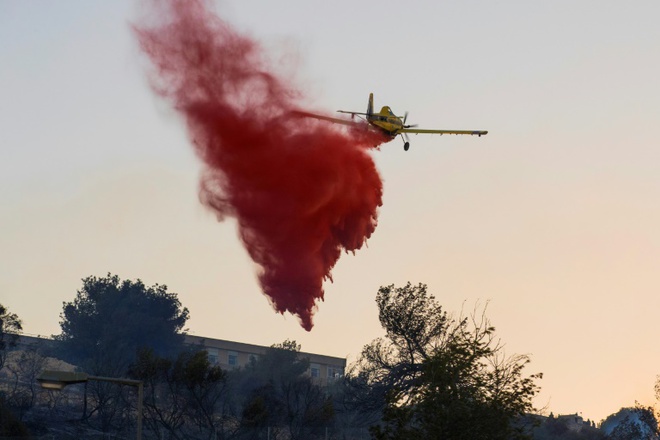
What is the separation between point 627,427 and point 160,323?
257 feet

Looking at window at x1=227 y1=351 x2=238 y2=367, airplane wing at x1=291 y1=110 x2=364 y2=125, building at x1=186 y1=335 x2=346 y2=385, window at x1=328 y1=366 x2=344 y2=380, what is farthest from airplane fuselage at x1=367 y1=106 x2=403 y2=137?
window at x1=328 y1=366 x2=344 y2=380

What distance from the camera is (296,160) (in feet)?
251

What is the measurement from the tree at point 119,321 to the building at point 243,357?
4956mm

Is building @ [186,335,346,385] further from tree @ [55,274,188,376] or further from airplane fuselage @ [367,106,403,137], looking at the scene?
airplane fuselage @ [367,106,403,137]

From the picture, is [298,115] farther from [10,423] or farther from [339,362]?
[339,362]

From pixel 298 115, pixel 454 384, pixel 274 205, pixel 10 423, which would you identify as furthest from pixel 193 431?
pixel 454 384

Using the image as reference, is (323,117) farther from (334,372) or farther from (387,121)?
(334,372)

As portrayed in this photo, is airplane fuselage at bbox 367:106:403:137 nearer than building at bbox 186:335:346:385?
Yes

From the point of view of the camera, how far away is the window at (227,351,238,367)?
170 metres

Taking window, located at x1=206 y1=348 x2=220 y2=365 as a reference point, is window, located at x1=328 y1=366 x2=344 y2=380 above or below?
above

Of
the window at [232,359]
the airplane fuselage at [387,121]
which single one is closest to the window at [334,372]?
the window at [232,359]

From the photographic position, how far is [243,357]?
563ft

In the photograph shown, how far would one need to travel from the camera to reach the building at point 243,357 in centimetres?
16912

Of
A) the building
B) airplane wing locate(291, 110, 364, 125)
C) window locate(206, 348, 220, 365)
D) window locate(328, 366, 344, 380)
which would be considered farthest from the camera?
window locate(328, 366, 344, 380)
